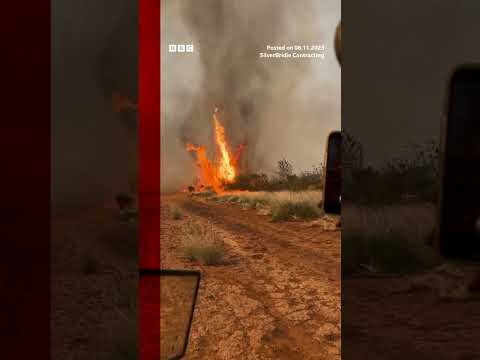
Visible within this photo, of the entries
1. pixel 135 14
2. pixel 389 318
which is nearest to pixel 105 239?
pixel 135 14

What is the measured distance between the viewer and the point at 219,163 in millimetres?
1385

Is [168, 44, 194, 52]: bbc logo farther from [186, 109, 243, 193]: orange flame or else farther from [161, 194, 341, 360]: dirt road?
[161, 194, 341, 360]: dirt road

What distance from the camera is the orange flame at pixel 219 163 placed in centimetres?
138

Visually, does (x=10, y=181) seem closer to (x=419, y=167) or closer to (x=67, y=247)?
(x=67, y=247)

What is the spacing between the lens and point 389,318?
164 cm

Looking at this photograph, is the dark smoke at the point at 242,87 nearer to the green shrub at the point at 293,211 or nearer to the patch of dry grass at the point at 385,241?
the green shrub at the point at 293,211

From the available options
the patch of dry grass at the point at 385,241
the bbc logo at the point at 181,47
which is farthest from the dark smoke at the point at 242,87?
the patch of dry grass at the point at 385,241

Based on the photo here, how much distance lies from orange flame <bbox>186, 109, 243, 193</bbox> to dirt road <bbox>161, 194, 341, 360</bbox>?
3.9 inches

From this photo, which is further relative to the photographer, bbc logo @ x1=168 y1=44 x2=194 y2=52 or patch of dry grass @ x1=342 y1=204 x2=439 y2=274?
patch of dry grass @ x1=342 y1=204 x2=439 y2=274

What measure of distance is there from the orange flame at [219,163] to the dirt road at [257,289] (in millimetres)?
99

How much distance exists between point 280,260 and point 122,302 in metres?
0.67

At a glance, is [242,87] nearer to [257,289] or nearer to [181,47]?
[181,47]

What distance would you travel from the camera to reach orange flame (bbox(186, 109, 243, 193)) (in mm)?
1380

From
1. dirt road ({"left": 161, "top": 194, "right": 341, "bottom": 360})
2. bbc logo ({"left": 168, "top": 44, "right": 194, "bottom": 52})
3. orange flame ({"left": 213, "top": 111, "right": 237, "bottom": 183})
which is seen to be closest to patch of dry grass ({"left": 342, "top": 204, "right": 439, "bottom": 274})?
dirt road ({"left": 161, "top": 194, "right": 341, "bottom": 360})
